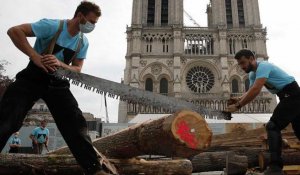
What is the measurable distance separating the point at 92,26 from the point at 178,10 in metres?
32.4

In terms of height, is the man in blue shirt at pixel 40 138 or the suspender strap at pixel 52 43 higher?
the suspender strap at pixel 52 43

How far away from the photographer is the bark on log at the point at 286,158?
5.16 m

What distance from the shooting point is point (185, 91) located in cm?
3198

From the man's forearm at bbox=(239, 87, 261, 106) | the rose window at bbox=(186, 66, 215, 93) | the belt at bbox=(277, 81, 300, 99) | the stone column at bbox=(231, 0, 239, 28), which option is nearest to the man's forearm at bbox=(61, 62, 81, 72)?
the man's forearm at bbox=(239, 87, 261, 106)

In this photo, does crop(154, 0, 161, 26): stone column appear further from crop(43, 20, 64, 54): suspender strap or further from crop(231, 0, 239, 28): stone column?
crop(43, 20, 64, 54): suspender strap

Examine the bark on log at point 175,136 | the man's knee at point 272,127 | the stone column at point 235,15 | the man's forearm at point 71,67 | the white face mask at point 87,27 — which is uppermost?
the stone column at point 235,15

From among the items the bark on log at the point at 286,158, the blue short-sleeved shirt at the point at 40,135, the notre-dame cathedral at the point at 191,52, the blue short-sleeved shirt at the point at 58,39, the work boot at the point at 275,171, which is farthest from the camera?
the notre-dame cathedral at the point at 191,52

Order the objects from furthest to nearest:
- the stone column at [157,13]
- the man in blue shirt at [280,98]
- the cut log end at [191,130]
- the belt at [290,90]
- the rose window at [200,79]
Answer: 1. the stone column at [157,13]
2. the rose window at [200,79]
3. the belt at [290,90]
4. the man in blue shirt at [280,98]
5. the cut log end at [191,130]

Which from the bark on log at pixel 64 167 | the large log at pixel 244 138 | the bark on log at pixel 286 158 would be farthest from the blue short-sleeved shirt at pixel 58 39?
the large log at pixel 244 138

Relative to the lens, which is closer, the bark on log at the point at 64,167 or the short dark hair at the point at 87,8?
the short dark hair at the point at 87,8

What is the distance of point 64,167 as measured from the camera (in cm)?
361

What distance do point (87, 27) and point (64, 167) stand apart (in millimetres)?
1740

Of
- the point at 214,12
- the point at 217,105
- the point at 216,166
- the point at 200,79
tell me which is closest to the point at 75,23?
the point at 216,166

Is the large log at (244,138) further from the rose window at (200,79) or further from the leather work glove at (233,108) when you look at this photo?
the rose window at (200,79)
